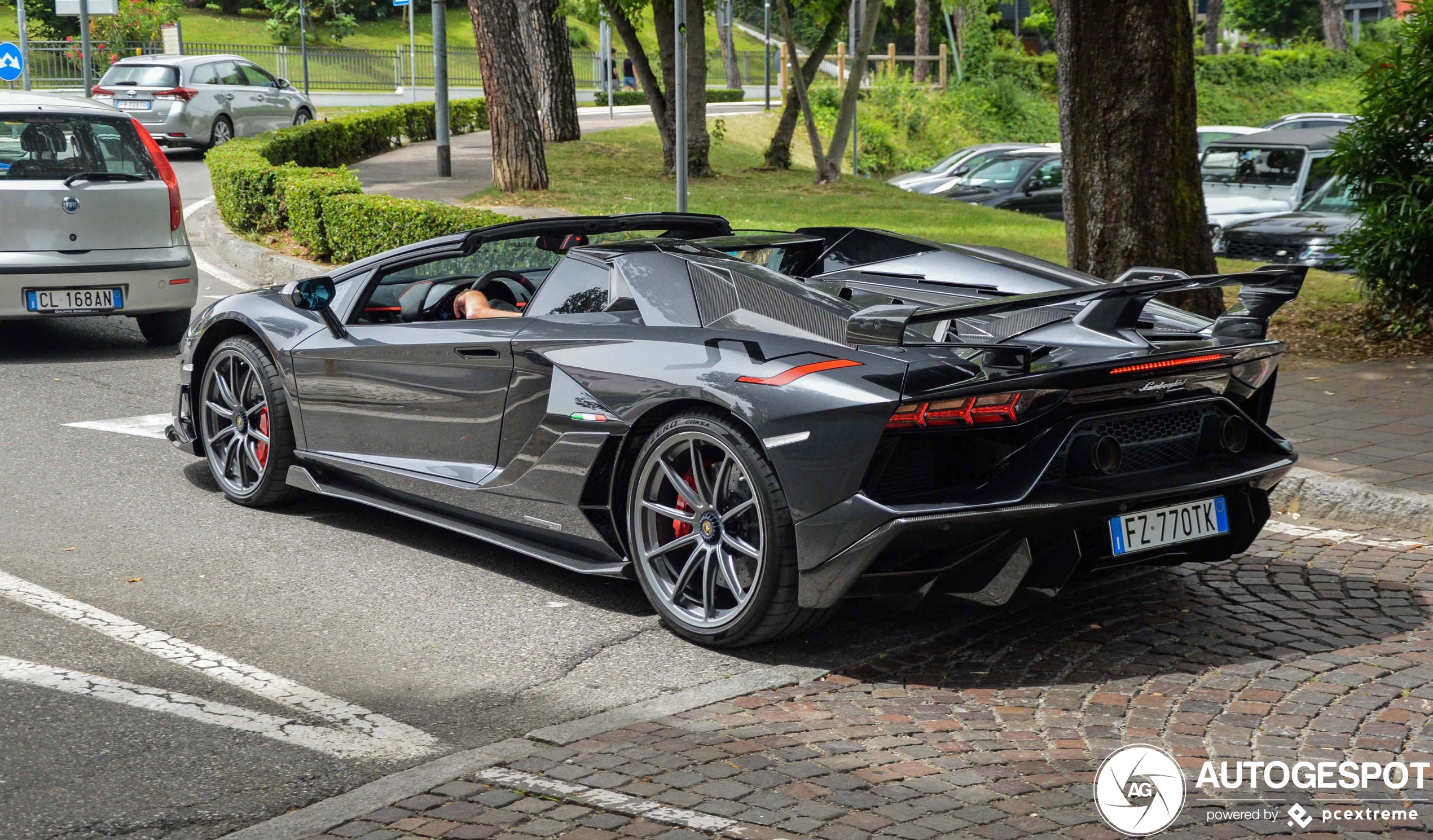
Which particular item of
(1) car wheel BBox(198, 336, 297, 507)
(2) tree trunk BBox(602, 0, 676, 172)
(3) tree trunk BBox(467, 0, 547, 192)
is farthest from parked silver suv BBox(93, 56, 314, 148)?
(1) car wheel BBox(198, 336, 297, 507)

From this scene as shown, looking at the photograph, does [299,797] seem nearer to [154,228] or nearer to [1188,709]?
[1188,709]

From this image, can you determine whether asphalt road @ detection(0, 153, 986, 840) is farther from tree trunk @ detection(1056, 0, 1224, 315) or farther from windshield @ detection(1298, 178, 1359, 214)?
windshield @ detection(1298, 178, 1359, 214)

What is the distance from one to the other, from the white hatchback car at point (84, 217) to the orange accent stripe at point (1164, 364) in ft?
24.4

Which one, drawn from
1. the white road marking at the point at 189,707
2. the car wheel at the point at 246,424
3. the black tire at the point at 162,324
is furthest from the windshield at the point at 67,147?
the white road marking at the point at 189,707

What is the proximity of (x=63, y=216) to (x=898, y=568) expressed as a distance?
286 inches

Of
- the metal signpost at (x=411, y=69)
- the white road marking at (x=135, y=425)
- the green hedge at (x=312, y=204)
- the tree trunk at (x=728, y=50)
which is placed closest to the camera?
the white road marking at (x=135, y=425)

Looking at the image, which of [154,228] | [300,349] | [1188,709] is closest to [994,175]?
[154,228]

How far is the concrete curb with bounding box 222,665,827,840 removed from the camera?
3406 millimetres

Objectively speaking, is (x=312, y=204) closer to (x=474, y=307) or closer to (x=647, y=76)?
(x=474, y=307)

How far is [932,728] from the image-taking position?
12.9 ft

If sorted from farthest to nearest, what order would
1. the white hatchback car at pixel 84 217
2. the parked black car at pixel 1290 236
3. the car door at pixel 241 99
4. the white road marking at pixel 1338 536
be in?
the car door at pixel 241 99
the parked black car at pixel 1290 236
the white hatchback car at pixel 84 217
the white road marking at pixel 1338 536

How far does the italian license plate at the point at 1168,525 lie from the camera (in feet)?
14.2

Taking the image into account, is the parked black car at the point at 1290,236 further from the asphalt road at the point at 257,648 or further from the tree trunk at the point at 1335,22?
the tree trunk at the point at 1335,22

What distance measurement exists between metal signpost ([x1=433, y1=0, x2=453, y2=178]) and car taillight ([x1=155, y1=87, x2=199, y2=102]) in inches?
224
